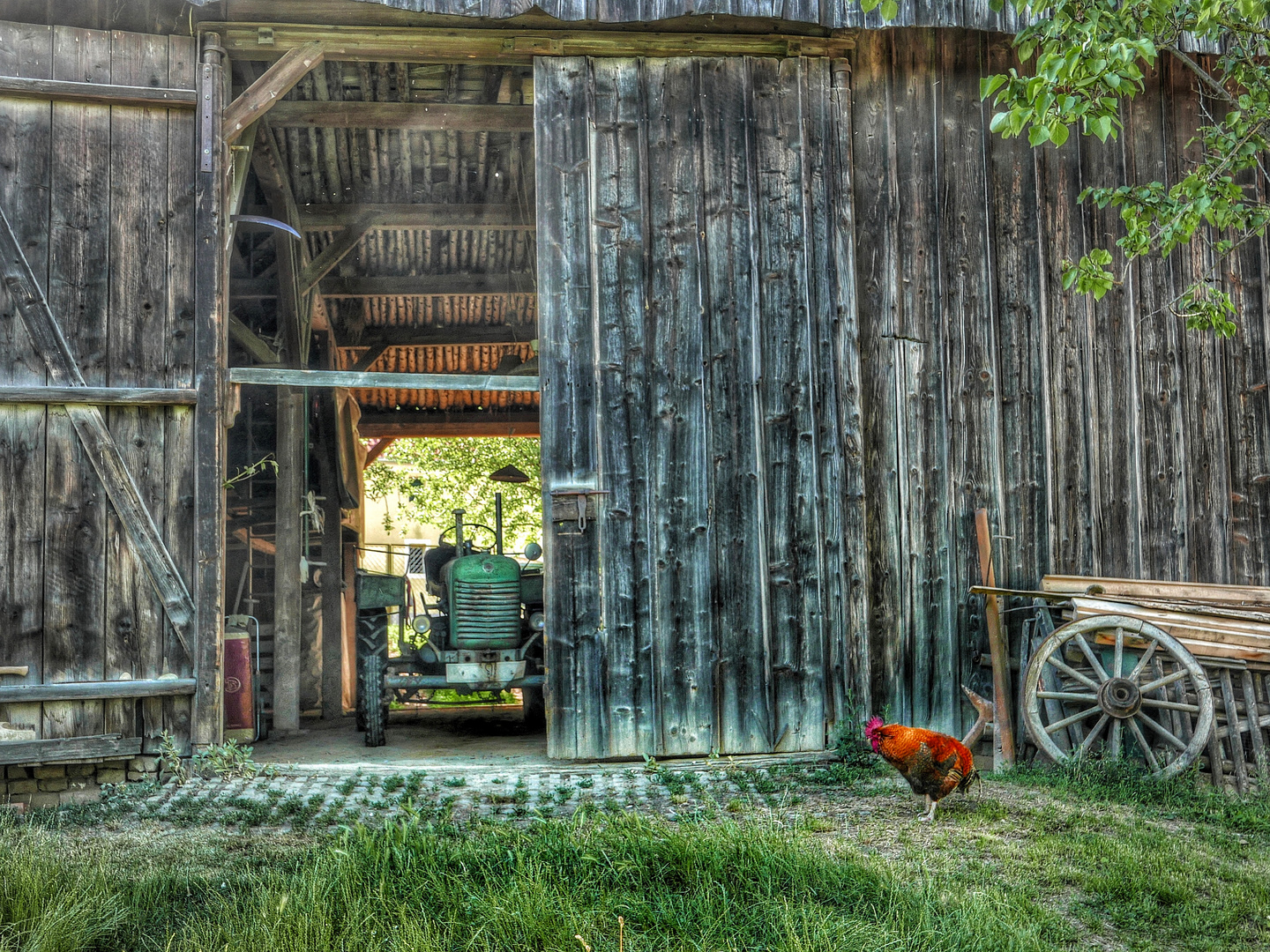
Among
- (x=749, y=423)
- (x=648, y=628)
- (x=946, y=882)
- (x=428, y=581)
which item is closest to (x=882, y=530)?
(x=749, y=423)

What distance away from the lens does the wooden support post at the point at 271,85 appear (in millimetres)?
6191

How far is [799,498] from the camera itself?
650cm

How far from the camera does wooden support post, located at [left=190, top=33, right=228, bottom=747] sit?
597 cm

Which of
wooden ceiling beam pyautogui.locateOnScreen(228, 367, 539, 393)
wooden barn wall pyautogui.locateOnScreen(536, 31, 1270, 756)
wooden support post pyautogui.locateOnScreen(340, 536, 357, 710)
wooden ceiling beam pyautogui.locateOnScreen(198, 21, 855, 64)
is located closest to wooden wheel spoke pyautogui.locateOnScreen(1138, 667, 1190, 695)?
wooden barn wall pyautogui.locateOnScreen(536, 31, 1270, 756)

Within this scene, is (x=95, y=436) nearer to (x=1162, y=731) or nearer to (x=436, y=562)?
(x=436, y=562)

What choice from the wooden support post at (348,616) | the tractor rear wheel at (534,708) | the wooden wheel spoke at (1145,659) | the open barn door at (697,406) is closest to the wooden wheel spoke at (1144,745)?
the wooden wheel spoke at (1145,659)

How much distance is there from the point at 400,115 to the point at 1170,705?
236 inches

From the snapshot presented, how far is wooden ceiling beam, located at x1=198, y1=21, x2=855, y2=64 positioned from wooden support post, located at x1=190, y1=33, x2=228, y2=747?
1.01ft

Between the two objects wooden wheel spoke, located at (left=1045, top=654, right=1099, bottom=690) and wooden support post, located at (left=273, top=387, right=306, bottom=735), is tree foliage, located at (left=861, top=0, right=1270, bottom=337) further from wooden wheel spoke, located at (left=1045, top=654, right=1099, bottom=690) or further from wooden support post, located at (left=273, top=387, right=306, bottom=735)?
wooden support post, located at (left=273, top=387, right=306, bottom=735)

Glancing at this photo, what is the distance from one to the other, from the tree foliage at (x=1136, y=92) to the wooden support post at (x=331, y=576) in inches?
288

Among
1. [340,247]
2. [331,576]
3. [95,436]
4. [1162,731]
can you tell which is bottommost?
[1162,731]

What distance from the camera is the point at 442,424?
44.8 feet

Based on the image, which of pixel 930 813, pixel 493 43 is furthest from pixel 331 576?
pixel 930 813

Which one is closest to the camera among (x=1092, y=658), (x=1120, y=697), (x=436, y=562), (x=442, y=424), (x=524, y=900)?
(x=524, y=900)
